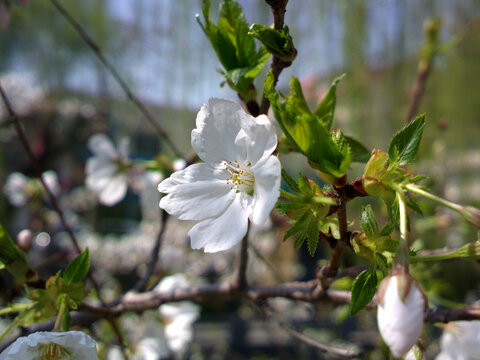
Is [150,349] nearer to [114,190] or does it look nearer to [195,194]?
[114,190]

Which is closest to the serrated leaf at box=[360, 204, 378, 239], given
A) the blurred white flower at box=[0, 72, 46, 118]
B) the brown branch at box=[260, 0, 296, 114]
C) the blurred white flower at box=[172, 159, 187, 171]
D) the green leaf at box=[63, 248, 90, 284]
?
the brown branch at box=[260, 0, 296, 114]

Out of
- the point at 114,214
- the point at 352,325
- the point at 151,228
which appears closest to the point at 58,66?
the point at 114,214

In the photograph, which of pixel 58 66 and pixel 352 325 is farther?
pixel 58 66

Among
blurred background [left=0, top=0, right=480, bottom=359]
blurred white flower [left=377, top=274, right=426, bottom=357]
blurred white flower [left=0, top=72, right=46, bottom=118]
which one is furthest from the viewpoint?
blurred white flower [left=0, top=72, right=46, bottom=118]

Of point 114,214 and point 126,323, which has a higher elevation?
point 126,323

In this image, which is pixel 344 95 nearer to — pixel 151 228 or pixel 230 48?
pixel 151 228

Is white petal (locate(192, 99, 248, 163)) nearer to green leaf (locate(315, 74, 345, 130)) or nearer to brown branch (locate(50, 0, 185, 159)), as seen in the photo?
green leaf (locate(315, 74, 345, 130))

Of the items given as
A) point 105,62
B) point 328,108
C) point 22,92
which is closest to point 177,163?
point 105,62

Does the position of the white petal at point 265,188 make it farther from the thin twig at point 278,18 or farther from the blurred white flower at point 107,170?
the blurred white flower at point 107,170
